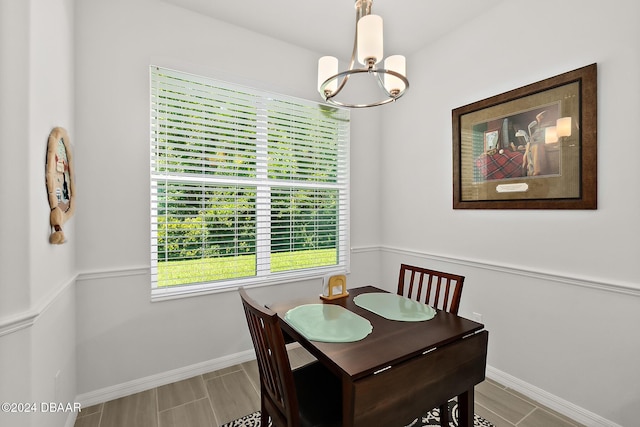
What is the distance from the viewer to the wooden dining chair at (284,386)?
114 centimetres

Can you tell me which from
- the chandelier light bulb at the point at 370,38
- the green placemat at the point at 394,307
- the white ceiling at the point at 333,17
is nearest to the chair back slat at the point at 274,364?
the green placemat at the point at 394,307

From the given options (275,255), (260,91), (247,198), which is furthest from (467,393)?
(260,91)

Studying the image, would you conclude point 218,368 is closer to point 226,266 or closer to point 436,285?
point 226,266

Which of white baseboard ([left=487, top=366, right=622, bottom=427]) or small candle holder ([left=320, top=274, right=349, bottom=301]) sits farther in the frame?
small candle holder ([left=320, top=274, right=349, bottom=301])

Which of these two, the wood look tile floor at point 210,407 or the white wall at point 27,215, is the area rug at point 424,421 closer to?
the wood look tile floor at point 210,407

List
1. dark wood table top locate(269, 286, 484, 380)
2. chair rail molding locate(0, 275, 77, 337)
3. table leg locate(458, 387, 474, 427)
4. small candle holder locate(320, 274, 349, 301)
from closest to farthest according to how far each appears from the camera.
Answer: chair rail molding locate(0, 275, 77, 337) → dark wood table top locate(269, 286, 484, 380) → table leg locate(458, 387, 474, 427) → small candle holder locate(320, 274, 349, 301)

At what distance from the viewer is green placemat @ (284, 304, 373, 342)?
1.38m

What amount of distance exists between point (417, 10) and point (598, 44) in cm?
120

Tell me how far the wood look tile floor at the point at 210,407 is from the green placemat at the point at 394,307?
0.88m

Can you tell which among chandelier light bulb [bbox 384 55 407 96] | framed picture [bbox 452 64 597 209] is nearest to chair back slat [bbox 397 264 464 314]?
framed picture [bbox 452 64 597 209]

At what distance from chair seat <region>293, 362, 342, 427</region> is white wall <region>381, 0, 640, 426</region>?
156 centimetres

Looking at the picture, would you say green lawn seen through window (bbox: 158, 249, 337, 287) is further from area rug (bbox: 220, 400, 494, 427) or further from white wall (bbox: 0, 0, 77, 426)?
area rug (bbox: 220, 400, 494, 427)

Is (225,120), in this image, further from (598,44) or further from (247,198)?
(598,44)

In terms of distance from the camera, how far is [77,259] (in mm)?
1925
